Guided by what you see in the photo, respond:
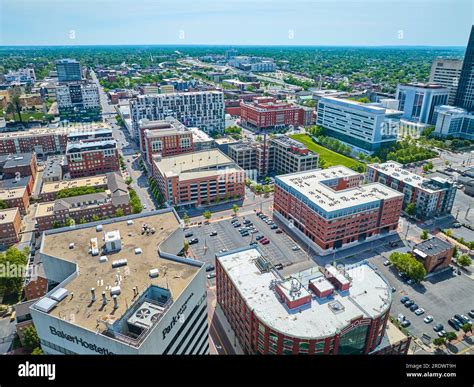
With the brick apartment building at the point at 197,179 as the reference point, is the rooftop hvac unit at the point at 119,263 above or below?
above

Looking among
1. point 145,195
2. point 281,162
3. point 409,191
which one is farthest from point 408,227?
point 145,195

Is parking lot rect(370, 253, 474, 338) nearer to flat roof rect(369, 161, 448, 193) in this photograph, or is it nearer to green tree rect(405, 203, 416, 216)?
green tree rect(405, 203, 416, 216)

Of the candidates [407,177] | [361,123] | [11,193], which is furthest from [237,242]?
[361,123]

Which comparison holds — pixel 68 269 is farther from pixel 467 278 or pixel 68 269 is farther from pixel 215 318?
pixel 467 278

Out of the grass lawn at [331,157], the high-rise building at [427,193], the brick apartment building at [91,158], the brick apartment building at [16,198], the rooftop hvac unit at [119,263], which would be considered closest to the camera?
the rooftop hvac unit at [119,263]

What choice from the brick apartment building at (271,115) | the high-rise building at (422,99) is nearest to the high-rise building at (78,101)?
the brick apartment building at (271,115)

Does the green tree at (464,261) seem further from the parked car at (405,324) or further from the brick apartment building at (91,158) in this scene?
the brick apartment building at (91,158)

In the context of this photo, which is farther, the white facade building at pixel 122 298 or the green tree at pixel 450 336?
the green tree at pixel 450 336

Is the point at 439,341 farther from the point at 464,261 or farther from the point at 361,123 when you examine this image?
the point at 361,123
